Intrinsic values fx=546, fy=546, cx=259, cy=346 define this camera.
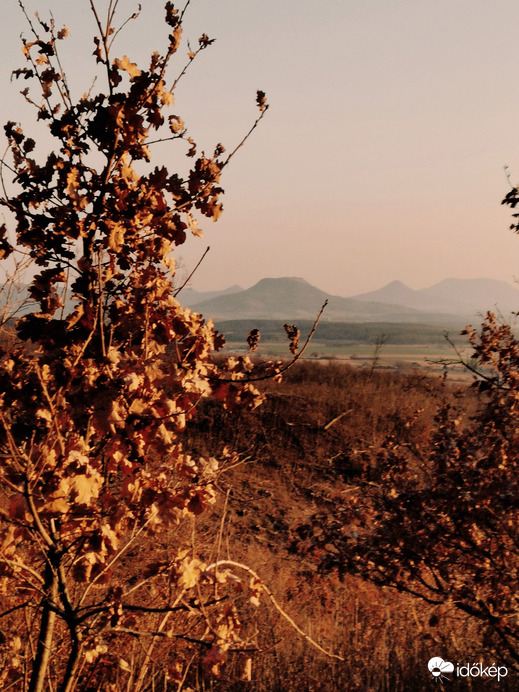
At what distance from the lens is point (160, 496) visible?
2979mm

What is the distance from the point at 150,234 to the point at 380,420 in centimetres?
2186

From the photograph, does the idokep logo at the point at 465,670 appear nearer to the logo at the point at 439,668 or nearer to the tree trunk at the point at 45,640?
the logo at the point at 439,668

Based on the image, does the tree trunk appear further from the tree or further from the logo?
the logo

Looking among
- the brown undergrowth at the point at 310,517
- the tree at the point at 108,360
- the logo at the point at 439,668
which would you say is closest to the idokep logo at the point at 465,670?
the logo at the point at 439,668

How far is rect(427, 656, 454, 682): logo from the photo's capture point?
6.27 meters

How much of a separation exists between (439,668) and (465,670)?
1.00 feet

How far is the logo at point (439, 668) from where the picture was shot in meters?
6.27

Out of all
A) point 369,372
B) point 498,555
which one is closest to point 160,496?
point 498,555

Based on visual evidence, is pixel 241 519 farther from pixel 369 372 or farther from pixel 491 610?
pixel 369 372

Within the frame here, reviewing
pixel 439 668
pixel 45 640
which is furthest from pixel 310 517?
pixel 45 640

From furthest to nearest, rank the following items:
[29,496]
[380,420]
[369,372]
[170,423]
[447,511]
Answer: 1. [369,372]
2. [380,420]
3. [447,511]
4. [170,423]
5. [29,496]

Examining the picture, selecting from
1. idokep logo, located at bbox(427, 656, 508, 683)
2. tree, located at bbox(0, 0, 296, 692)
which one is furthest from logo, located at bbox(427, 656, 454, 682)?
tree, located at bbox(0, 0, 296, 692)

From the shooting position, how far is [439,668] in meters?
6.38

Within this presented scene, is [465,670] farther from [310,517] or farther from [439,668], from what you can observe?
[310,517]
